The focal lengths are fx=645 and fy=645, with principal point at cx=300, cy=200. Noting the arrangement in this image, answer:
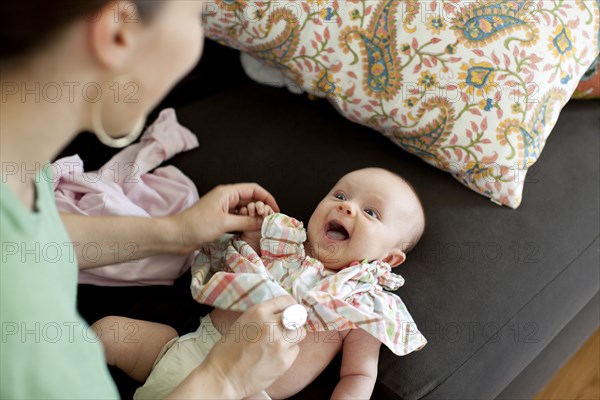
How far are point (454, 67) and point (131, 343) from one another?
0.85 meters

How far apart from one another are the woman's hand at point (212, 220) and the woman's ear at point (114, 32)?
0.58 meters

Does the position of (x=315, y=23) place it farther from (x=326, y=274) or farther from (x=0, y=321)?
(x=0, y=321)

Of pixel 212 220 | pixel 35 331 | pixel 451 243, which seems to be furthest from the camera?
pixel 451 243

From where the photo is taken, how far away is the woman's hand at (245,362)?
3.10 feet

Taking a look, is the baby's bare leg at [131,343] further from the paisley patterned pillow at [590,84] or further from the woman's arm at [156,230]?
the paisley patterned pillow at [590,84]

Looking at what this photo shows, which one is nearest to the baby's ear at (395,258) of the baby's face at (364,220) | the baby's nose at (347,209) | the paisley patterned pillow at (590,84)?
the baby's face at (364,220)

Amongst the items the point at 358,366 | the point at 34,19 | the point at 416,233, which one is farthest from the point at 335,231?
the point at 34,19

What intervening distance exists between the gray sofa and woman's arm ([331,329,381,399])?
4 cm

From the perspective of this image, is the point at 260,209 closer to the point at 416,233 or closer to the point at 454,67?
the point at 416,233

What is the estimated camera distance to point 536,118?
4.50 feet

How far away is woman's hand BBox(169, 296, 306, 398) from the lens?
3.10 feet

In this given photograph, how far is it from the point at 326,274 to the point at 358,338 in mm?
134

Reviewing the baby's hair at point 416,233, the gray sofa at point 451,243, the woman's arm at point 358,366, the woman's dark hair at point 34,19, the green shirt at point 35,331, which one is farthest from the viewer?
the baby's hair at point 416,233

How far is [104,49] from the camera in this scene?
62cm
